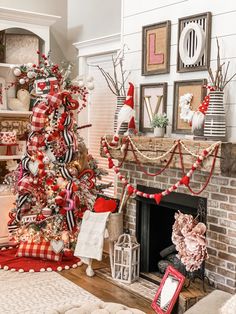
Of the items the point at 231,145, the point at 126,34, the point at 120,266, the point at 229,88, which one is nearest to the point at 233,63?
the point at 229,88

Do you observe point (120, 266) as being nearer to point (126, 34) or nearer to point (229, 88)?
point (229, 88)

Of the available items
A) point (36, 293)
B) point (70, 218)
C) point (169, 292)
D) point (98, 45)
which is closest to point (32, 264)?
point (70, 218)

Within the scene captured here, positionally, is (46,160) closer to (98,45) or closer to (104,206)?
(104,206)

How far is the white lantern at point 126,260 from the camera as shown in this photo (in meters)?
3.98

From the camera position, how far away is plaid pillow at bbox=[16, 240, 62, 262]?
175 inches

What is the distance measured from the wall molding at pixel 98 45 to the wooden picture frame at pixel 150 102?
98 cm

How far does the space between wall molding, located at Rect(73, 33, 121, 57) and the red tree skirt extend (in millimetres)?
2192

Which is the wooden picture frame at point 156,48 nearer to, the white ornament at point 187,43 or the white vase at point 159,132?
the white ornament at point 187,43

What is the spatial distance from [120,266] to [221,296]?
1779mm

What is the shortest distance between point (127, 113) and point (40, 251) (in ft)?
5.22

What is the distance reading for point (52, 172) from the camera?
4.53 m

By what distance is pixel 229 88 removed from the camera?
330 centimetres

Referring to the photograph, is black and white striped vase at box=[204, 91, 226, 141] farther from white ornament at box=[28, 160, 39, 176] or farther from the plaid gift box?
white ornament at box=[28, 160, 39, 176]

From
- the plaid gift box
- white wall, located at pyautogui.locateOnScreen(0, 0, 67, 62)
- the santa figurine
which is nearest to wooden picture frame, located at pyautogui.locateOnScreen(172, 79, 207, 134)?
the santa figurine
